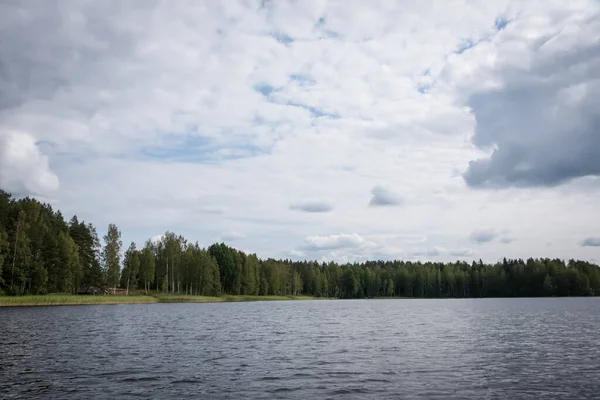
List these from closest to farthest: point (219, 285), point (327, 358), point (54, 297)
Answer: point (327, 358) < point (54, 297) < point (219, 285)

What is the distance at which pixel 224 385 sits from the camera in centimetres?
2672

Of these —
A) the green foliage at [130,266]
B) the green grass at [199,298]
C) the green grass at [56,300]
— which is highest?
the green foliage at [130,266]

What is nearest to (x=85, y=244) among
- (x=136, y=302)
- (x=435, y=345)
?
(x=136, y=302)

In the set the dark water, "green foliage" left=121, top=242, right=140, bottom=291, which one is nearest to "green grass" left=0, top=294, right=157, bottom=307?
"green foliage" left=121, top=242, right=140, bottom=291

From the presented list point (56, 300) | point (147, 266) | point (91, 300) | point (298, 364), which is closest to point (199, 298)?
point (147, 266)

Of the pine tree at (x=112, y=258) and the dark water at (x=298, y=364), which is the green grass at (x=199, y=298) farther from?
the dark water at (x=298, y=364)

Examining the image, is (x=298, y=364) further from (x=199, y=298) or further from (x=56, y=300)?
(x=199, y=298)

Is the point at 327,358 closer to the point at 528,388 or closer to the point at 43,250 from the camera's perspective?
the point at 528,388

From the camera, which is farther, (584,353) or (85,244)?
(85,244)

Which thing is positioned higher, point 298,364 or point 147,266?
point 147,266

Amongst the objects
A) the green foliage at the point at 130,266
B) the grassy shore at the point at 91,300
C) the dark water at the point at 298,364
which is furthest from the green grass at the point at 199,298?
the dark water at the point at 298,364

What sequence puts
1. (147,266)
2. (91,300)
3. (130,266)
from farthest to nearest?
1. (147,266)
2. (130,266)
3. (91,300)

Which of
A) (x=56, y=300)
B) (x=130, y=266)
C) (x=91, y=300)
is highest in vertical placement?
(x=130, y=266)

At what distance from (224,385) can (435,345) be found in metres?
22.4
